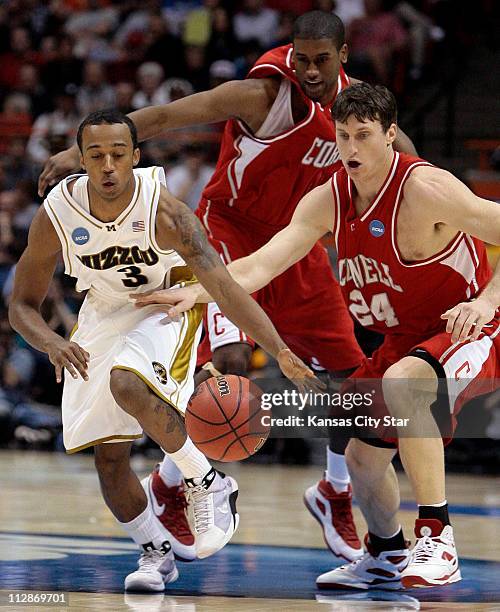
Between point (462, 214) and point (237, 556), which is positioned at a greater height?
point (462, 214)

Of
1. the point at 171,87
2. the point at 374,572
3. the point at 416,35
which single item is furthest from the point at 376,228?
the point at 416,35

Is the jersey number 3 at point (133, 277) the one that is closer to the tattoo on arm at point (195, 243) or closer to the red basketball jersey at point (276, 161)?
the tattoo on arm at point (195, 243)

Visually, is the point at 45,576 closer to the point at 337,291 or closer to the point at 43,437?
the point at 337,291

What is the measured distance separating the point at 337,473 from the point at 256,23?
8.12m

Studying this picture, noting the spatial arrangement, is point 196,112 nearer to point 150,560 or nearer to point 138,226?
point 138,226

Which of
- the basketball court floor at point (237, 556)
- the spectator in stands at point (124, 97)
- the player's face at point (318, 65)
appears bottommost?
the basketball court floor at point (237, 556)

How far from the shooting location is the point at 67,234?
4953 millimetres

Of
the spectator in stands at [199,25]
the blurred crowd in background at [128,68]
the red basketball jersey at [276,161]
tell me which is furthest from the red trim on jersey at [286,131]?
the spectator in stands at [199,25]

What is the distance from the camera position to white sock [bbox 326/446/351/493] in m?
6.15

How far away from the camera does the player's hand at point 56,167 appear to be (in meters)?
5.34

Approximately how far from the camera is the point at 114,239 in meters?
4.96

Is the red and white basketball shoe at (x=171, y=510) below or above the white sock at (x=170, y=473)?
below

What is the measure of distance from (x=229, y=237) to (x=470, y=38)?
8146 millimetres

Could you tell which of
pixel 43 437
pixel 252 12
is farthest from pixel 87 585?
pixel 252 12
